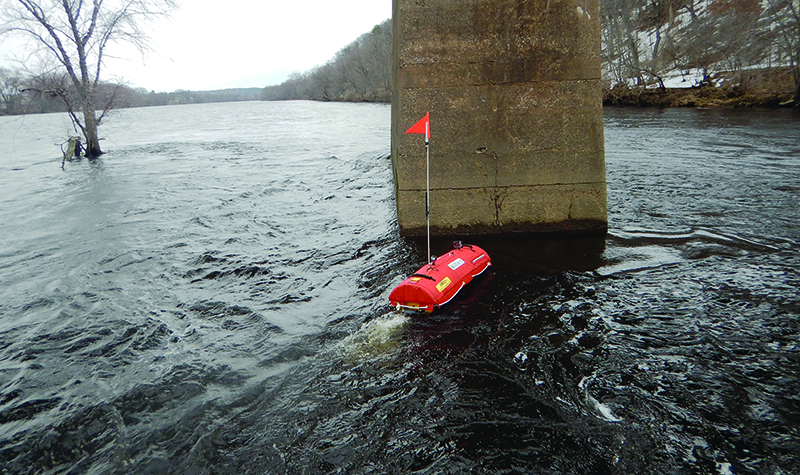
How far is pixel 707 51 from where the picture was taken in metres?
38.2

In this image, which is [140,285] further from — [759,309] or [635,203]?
[635,203]

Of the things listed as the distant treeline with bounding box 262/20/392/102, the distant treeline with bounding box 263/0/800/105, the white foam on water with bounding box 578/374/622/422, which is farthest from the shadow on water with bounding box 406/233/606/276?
the distant treeline with bounding box 262/20/392/102

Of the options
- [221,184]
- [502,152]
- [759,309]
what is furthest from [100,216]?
[759,309]

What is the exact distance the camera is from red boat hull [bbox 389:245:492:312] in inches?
272

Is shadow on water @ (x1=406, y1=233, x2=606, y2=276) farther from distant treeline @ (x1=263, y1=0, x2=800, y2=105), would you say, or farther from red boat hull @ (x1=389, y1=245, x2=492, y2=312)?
distant treeline @ (x1=263, y1=0, x2=800, y2=105)

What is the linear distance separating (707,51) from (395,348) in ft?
141

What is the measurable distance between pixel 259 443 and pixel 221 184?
14.9m

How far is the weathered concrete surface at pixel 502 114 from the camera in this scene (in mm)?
9164

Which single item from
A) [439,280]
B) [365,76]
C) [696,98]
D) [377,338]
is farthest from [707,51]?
[365,76]

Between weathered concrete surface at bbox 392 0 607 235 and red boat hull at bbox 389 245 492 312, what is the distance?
235 centimetres

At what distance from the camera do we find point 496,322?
6.79 meters

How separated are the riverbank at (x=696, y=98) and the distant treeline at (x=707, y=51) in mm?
97

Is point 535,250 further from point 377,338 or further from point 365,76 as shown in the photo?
point 365,76

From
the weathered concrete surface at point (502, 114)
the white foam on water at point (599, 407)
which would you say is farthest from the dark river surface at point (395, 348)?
the weathered concrete surface at point (502, 114)
